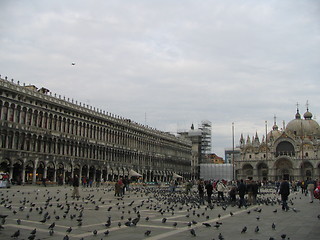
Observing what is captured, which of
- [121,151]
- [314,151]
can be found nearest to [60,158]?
[121,151]

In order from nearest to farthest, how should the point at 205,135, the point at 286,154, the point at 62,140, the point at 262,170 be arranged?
the point at 62,140 → the point at 286,154 → the point at 262,170 → the point at 205,135

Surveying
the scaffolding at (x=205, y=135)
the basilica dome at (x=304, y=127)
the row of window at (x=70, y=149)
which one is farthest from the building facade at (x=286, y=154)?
the row of window at (x=70, y=149)

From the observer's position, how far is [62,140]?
53094 millimetres

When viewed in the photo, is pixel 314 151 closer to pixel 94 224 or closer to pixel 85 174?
pixel 85 174

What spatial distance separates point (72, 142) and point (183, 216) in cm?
4383

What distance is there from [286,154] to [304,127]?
12.9 meters

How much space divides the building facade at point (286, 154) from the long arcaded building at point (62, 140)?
33.9 metres

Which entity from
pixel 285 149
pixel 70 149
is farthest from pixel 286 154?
pixel 70 149

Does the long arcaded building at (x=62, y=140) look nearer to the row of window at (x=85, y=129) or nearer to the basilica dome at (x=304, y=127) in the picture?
the row of window at (x=85, y=129)

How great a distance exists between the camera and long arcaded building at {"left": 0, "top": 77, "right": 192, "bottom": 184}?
44938 millimetres

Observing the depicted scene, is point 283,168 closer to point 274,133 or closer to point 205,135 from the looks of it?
point 274,133

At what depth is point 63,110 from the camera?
54.1 meters

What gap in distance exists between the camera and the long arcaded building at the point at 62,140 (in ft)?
147

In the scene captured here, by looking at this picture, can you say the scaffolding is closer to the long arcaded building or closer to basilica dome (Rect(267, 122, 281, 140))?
basilica dome (Rect(267, 122, 281, 140))
